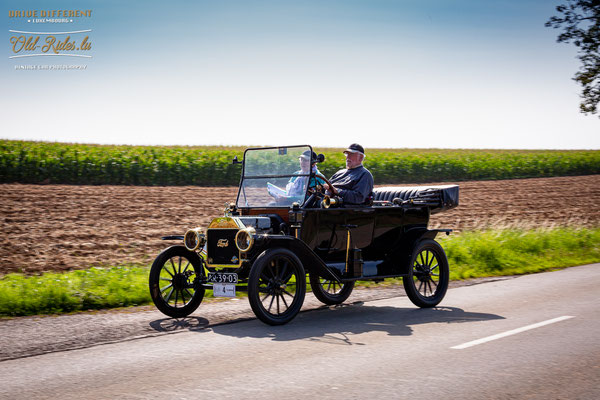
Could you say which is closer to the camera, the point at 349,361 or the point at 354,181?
the point at 349,361

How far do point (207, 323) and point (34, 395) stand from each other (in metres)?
2.86

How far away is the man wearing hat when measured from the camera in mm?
8250

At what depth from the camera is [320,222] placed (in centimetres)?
765

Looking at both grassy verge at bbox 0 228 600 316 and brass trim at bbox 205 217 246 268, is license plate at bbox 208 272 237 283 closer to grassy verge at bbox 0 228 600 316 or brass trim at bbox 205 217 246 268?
brass trim at bbox 205 217 246 268

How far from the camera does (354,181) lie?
841 centimetres

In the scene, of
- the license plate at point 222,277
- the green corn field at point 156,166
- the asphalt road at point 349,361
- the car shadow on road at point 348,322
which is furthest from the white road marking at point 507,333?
the green corn field at point 156,166

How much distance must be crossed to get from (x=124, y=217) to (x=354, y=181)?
1153 cm

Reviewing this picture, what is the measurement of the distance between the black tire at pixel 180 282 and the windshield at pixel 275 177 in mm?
1087

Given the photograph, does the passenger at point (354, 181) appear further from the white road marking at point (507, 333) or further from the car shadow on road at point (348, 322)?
the white road marking at point (507, 333)

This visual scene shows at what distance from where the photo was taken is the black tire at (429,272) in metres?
8.46

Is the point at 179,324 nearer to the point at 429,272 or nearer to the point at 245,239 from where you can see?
the point at 245,239

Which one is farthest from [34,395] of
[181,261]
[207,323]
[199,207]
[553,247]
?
[199,207]

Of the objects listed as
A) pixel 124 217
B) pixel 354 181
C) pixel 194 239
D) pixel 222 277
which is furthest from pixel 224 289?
pixel 124 217

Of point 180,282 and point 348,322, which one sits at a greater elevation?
point 180,282
